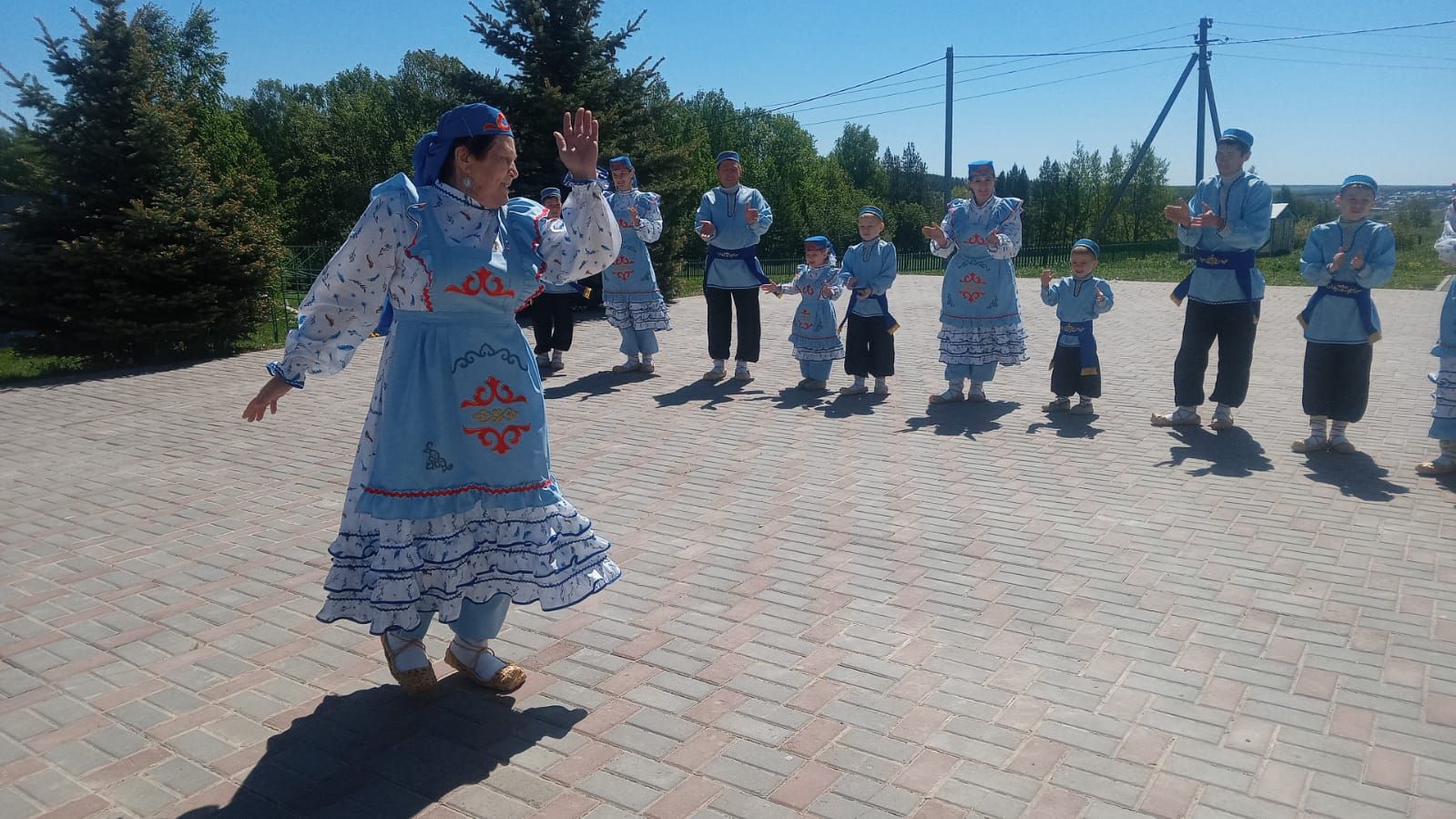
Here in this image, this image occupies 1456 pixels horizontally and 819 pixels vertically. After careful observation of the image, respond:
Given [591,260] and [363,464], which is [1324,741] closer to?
[591,260]

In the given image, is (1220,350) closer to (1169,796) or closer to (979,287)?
(979,287)

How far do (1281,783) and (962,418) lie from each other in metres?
5.57

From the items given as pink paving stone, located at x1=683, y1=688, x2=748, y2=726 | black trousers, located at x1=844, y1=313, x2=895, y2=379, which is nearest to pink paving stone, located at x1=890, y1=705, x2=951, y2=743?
pink paving stone, located at x1=683, y1=688, x2=748, y2=726

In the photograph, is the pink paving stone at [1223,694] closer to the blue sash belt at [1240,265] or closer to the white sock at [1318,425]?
the white sock at [1318,425]

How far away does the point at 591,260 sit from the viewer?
12.1 ft

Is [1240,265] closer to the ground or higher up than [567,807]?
higher up

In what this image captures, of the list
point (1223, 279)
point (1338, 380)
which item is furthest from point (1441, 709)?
point (1223, 279)

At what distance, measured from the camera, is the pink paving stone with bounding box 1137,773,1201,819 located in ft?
9.78

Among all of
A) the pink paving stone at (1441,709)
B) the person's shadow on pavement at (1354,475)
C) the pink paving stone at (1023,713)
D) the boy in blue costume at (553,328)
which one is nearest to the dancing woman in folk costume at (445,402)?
the pink paving stone at (1023,713)

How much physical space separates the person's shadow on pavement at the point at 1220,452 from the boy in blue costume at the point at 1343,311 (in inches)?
15.1

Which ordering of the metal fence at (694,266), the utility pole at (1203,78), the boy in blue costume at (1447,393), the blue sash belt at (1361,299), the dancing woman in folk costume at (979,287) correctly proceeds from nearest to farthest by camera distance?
the boy in blue costume at (1447,393), the blue sash belt at (1361,299), the dancing woman in folk costume at (979,287), the metal fence at (694,266), the utility pole at (1203,78)

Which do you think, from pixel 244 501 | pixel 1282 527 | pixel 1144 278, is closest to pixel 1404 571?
pixel 1282 527

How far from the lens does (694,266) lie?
96.7 ft

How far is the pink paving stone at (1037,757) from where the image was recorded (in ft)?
10.5
